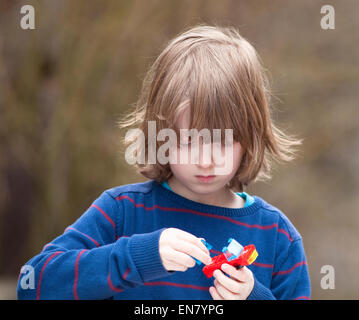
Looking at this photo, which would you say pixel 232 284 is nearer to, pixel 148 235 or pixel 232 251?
pixel 232 251

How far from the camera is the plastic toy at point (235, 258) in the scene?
95 centimetres

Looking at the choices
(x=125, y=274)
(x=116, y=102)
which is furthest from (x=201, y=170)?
(x=116, y=102)

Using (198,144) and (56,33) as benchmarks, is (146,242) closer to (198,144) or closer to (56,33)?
(198,144)

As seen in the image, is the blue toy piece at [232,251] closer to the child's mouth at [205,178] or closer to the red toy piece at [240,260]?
the red toy piece at [240,260]

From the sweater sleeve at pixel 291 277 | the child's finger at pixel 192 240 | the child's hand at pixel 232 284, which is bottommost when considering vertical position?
the sweater sleeve at pixel 291 277

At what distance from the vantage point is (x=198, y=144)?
1050mm

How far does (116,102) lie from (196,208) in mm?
2050

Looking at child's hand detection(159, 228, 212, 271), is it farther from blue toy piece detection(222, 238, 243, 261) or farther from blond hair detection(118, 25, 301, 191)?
blond hair detection(118, 25, 301, 191)

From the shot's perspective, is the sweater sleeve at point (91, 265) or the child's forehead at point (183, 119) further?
the child's forehead at point (183, 119)

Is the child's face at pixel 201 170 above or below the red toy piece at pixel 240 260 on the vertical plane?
above

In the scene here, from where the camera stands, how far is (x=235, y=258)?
961 mm

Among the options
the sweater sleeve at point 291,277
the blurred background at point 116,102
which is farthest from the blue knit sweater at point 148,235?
the blurred background at point 116,102

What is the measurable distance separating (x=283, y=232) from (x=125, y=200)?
332mm
